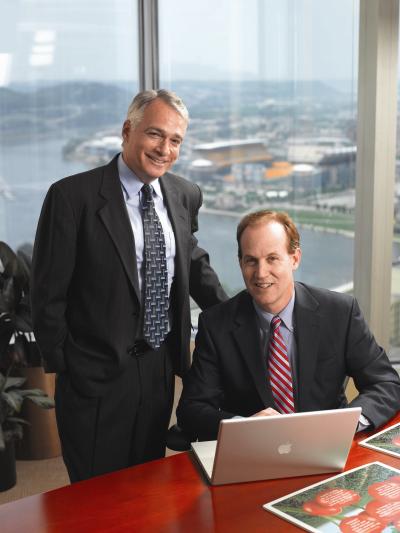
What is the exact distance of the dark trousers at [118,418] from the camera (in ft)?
9.27

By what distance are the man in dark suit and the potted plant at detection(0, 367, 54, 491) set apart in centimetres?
120

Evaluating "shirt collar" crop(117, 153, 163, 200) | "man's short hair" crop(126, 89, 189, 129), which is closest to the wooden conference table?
"shirt collar" crop(117, 153, 163, 200)

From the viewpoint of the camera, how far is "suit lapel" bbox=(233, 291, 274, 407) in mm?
2629

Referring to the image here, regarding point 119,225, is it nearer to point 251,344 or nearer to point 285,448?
point 251,344

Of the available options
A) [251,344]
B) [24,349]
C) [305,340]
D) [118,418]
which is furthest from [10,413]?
[305,340]

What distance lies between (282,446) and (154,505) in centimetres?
36

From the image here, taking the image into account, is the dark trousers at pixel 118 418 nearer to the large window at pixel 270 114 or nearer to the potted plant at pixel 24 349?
the potted plant at pixel 24 349

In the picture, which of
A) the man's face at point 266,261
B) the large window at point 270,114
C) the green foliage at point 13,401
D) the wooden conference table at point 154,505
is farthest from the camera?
the large window at point 270,114

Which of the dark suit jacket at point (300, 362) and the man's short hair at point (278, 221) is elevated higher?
the man's short hair at point (278, 221)

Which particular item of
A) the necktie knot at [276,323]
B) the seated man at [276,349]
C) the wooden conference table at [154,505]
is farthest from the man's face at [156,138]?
the wooden conference table at [154,505]

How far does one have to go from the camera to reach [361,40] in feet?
13.0

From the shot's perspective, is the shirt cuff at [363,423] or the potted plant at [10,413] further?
the potted plant at [10,413]

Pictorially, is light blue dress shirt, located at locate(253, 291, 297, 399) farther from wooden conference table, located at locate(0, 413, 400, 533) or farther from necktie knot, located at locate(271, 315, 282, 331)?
wooden conference table, located at locate(0, 413, 400, 533)

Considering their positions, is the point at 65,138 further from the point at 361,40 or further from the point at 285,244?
the point at 285,244
